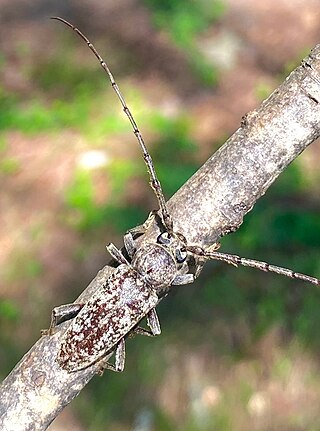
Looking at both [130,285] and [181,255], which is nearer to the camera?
[181,255]

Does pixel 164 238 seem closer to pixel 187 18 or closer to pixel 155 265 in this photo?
pixel 155 265

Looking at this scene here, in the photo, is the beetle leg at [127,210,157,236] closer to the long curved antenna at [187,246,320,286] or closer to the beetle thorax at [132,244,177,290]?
the beetle thorax at [132,244,177,290]

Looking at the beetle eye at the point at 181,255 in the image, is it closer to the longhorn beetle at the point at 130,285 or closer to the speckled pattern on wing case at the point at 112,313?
the longhorn beetle at the point at 130,285

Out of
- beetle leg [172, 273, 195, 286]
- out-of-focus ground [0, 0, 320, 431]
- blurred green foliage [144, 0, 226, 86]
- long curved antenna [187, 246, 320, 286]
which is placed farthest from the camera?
blurred green foliage [144, 0, 226, 86]

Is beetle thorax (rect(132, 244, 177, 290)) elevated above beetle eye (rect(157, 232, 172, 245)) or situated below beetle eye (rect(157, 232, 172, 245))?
above

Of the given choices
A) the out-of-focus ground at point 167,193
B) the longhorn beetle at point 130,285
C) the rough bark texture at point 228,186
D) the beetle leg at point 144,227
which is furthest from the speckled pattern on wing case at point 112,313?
the out-of-focus ground at point 167,193

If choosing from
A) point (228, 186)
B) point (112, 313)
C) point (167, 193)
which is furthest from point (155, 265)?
point (167, 193)

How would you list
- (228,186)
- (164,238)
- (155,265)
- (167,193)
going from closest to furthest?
(228,186) < (164,238) < (155,265) < (167,193)

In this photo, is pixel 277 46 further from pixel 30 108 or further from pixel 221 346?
pixel 221 346

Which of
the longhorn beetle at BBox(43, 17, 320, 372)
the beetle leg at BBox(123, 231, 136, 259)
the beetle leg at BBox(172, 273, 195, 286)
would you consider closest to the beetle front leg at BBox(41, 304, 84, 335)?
the longhorn beetle at BBox(43, 17, 320, 372)
